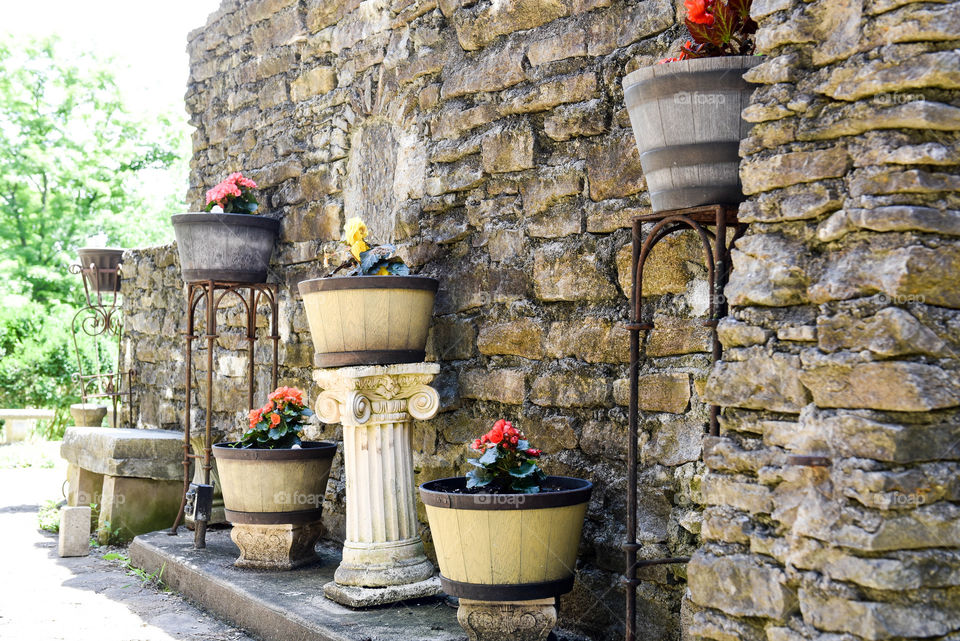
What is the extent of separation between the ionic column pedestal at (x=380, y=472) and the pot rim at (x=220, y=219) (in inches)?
68.4

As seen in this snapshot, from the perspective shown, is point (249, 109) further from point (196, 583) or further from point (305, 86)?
point (196, 583)

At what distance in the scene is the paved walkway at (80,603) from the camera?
3.88 m

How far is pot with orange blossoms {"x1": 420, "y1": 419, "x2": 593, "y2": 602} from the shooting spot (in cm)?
294

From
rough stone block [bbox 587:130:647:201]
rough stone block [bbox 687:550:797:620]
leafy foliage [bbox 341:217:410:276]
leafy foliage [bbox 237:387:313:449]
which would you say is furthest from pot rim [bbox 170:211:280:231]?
rough stone block [bbox 687:550:797:620]

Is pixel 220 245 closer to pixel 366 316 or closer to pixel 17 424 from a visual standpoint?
pixel 366 316

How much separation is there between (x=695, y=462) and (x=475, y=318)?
1.30 meters

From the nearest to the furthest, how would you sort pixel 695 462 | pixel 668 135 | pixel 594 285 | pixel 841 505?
pixel 841 505 < pixel 668 135 < pixel 695 462 < pixel 594 285

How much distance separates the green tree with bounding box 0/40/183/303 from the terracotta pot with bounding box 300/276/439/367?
16082mm

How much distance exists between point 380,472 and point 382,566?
0.37 metres

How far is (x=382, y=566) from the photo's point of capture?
12.4ft

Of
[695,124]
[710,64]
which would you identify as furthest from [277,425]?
[710,64]

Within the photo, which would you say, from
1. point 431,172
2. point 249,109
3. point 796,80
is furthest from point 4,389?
point 796,80

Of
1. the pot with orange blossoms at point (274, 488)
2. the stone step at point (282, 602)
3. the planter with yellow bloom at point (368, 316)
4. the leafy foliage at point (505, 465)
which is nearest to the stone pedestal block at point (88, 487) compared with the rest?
the stone step at point (282, 602)

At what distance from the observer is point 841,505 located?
1938 mm
